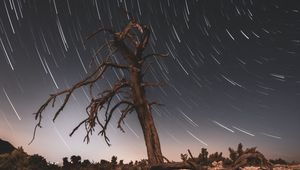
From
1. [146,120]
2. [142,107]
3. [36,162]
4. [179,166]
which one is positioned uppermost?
[142,107]

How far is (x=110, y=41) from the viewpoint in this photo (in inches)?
323

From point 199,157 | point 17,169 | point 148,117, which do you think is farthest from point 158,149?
point 199,157

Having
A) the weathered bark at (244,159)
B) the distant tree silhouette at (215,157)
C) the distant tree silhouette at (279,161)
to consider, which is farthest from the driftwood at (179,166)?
the distant tree silhouette at (279,161)

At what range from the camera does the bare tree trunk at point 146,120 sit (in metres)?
7.61

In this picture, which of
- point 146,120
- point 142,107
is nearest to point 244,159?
point 146,120

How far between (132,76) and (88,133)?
1603mm

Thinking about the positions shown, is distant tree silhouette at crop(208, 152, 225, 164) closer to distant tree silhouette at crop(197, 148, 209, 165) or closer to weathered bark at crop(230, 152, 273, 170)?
distant tree silhouette at crop(197, 148, 209, 165)

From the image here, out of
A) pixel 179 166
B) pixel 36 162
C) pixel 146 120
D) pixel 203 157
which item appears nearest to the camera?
pixel 179 166

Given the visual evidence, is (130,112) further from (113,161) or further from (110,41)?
(113,161)

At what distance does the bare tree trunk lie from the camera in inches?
300

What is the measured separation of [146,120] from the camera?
792 cm

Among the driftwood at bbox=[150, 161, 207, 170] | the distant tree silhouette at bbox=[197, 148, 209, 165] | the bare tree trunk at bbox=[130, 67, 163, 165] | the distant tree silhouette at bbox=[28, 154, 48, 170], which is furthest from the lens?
the distant tree silhouette at bbox=[197, 148, 209, 165]

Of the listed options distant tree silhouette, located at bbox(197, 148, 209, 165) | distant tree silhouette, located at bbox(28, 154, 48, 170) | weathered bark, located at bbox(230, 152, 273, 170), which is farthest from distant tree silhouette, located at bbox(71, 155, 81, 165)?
weathered bark, located at bbox(230, 152, 273, 170)

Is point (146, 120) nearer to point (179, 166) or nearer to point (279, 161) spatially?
point (179, 166)
